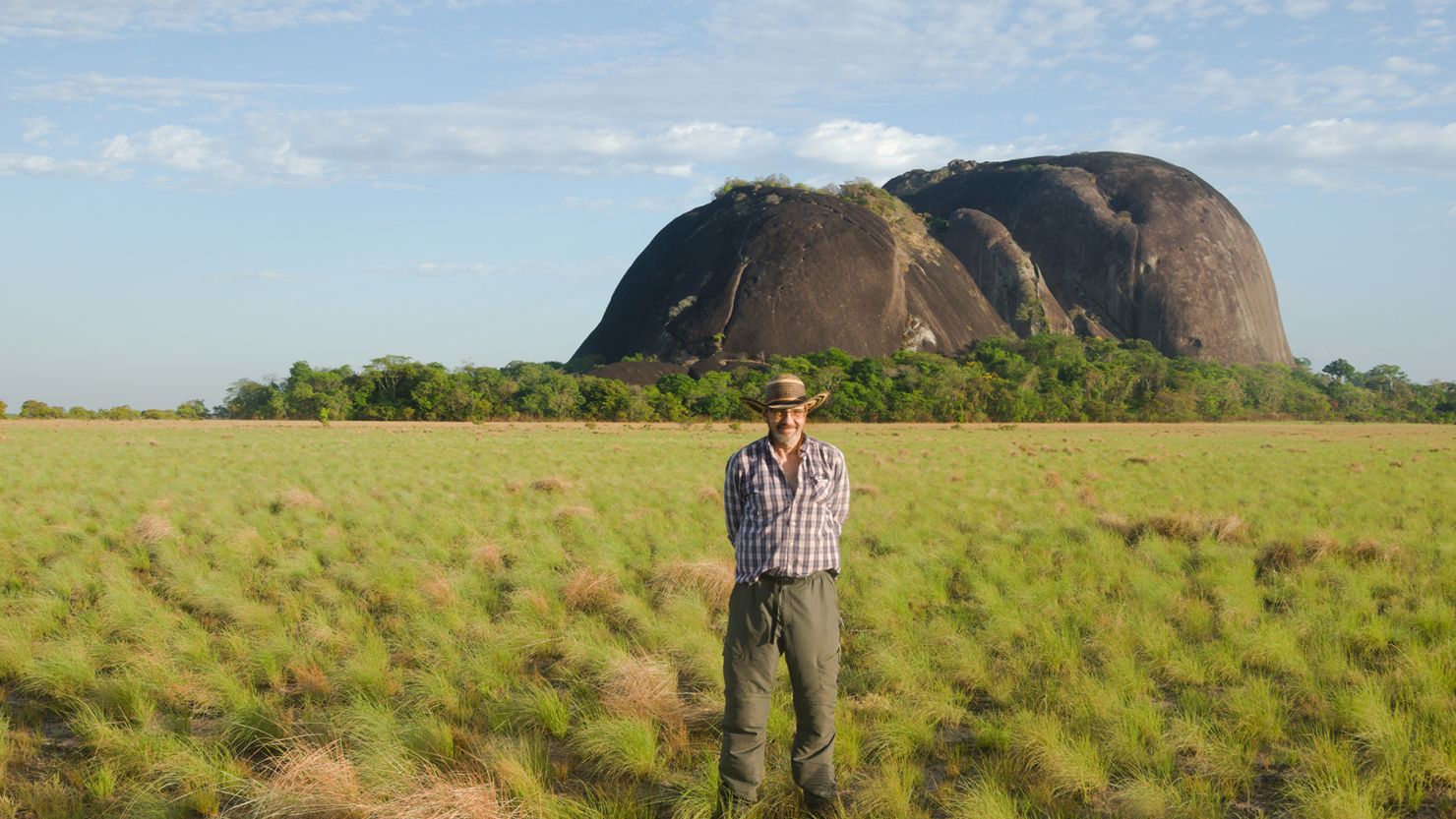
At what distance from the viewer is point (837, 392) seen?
61188 millimetres

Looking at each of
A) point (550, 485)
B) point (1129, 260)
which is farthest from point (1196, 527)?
point (1129, 260)

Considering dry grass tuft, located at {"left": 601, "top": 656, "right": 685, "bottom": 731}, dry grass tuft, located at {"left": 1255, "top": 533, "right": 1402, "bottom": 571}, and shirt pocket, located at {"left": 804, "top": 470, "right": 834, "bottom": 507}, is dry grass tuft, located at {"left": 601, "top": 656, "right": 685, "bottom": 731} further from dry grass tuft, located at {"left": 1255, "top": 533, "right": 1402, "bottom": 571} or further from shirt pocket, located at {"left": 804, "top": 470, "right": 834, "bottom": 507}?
dry grass tuft, located at {"left": 1255, "top": 533, "right": 1402, "bottom": 571}

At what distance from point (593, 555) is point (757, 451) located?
6286 millimetres

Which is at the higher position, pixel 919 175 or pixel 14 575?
pixel 919 175

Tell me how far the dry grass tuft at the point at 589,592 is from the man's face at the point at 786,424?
13.8ft

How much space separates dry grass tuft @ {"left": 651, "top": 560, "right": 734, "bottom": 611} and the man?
392cm

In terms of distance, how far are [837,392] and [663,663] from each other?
55.3 meters

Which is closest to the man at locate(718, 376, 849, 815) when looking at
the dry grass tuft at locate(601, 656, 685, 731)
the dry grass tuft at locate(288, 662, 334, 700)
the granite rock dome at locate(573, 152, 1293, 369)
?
the dry grass tuft at locate(601, 656, 685, 731)

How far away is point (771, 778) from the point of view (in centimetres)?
477

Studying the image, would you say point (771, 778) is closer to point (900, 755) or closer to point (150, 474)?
point (900, 755)

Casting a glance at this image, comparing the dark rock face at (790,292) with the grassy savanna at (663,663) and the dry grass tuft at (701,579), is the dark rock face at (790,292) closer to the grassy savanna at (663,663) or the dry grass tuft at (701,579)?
the grassy savanna at (663,663)

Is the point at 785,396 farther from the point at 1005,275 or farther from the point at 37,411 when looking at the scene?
the point at 1005,275

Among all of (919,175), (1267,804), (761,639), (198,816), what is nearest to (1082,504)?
(1267,804)

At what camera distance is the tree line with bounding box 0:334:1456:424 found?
59500mm
